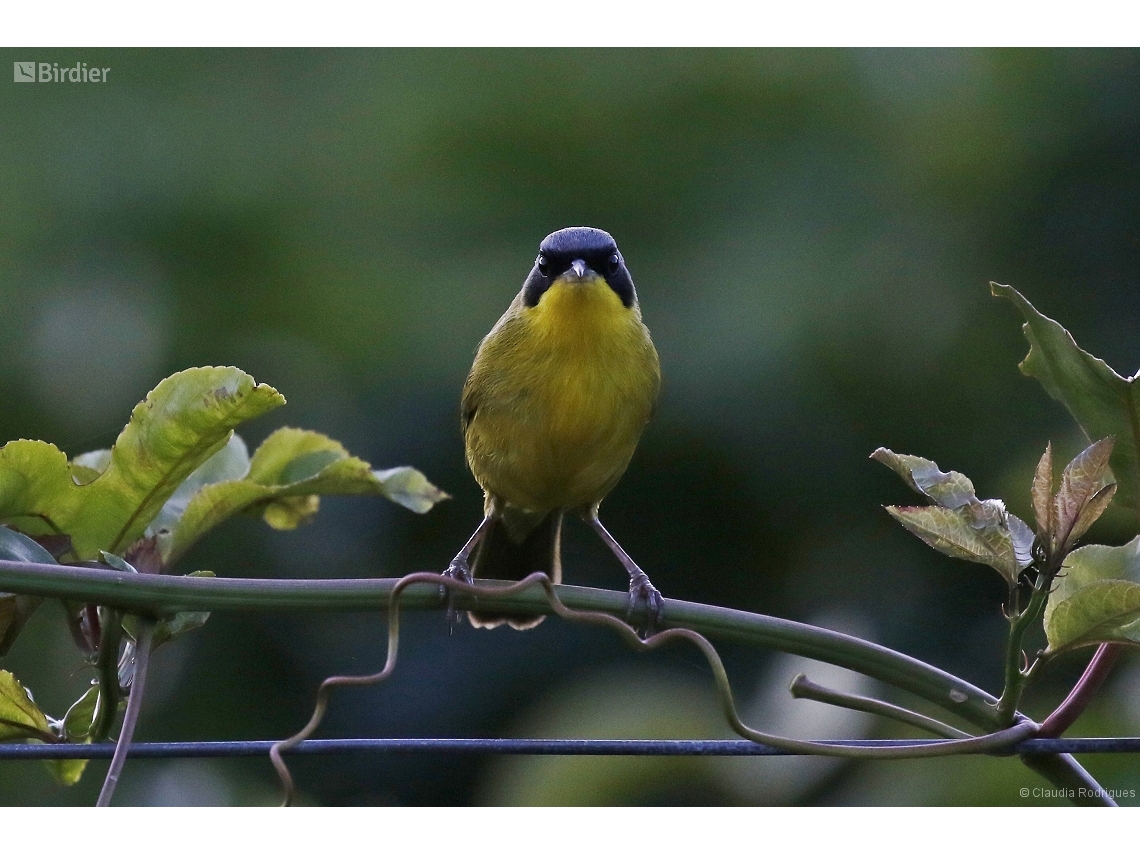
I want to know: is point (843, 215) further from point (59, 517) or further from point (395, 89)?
point (59, 517)

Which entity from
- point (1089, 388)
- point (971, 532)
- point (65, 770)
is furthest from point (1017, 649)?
point (65, 770)

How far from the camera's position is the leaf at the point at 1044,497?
130 centimetres

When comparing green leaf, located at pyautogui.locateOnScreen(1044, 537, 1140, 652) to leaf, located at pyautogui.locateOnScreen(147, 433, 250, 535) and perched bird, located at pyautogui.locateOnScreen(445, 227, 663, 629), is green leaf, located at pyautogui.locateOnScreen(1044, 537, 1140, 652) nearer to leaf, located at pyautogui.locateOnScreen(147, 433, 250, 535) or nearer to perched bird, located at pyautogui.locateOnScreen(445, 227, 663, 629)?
leaf, located at pyautogui.locateOnScreen(147, 433, 250, 535)

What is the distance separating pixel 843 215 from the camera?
12.8ft

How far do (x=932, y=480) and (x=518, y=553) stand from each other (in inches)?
85.1

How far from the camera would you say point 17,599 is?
1459 mm

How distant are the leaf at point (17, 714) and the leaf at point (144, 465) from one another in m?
0.16

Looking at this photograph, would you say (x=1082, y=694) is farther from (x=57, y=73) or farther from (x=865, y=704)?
(x=57, y=73)

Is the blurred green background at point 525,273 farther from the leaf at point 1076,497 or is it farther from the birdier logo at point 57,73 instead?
the leaf at point 1076,497

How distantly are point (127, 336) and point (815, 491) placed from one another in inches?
77.1

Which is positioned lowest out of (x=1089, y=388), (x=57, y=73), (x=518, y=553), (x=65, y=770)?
(x=518, y=553)

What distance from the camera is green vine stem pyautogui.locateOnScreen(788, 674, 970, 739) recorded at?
143 cm

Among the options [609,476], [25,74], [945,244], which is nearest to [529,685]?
[609,476]

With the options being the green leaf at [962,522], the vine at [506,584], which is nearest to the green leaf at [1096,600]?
the vine at [506,584]
